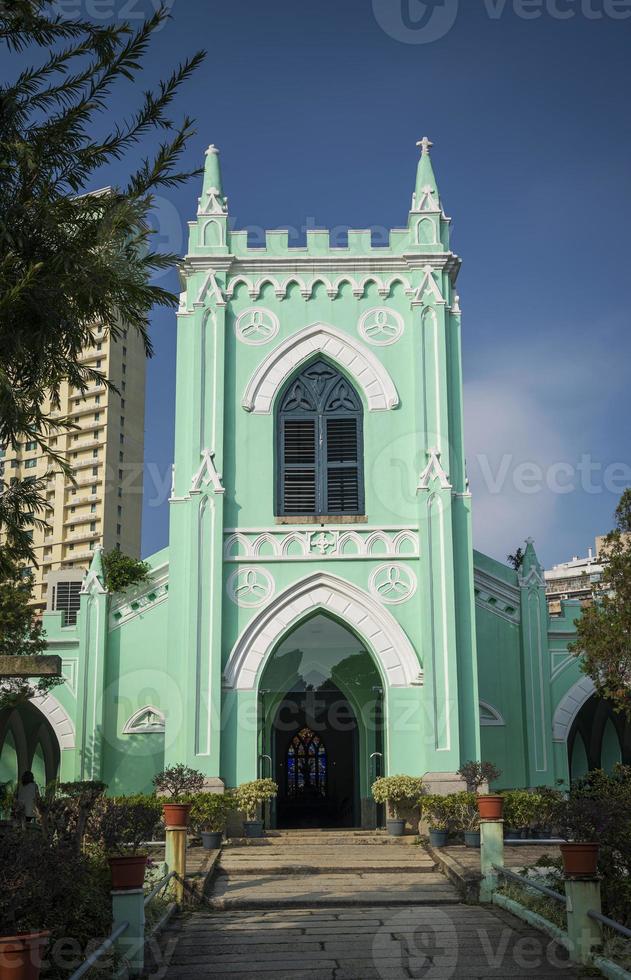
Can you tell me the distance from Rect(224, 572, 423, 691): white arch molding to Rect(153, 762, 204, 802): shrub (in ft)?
6.91

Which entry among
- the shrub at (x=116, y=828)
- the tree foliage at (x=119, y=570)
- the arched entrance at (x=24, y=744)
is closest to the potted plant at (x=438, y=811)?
the shrub at (x=116, y=828)

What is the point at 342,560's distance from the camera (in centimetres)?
2127

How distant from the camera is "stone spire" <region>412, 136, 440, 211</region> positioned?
22672mm

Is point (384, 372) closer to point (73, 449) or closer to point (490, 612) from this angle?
point (490, 612)

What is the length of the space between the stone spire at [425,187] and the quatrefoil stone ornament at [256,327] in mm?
3623

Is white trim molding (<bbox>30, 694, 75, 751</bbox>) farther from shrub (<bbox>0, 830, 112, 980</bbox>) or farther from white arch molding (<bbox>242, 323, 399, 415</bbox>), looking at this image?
shrub (<bbox>0, 830, 112, 980</bbox>)

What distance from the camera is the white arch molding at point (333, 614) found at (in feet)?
68.2

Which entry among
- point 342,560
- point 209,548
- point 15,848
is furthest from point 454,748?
point 15,848

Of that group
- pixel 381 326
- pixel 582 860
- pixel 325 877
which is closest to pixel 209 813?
pixel 325 877

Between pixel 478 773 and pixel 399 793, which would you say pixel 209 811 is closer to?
pixel 399 793

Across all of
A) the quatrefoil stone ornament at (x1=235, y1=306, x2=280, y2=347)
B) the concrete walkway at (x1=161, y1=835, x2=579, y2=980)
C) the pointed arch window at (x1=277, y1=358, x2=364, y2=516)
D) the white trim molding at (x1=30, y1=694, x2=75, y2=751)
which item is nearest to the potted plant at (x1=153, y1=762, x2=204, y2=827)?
the concrete walkway at (x1=161, y1=835, x2=579, y2=980)

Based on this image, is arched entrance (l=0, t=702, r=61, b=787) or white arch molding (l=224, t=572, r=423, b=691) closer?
white arch molding (l=224, t=572, r=423, b=691)

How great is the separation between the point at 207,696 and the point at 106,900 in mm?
9557

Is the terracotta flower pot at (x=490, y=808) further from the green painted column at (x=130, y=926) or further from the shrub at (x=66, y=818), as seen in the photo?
the green painted column at (x=130, y=926)
